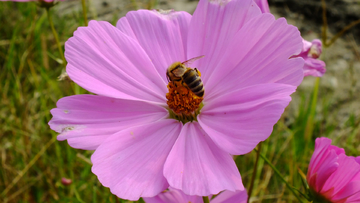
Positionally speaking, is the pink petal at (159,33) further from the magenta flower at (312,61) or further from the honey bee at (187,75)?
the magenta flower at (312,61)

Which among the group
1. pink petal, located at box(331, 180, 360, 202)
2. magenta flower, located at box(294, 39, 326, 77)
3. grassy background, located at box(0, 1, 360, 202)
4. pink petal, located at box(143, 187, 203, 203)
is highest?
magenta flower, located at box(294, 39, 326, 77)

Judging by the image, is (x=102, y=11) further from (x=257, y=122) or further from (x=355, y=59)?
(x=257, y=122)

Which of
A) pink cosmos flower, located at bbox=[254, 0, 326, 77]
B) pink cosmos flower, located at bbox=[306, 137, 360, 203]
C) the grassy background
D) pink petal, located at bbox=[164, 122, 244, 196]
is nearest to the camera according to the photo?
pink petal, located at bbox=[164, 122, 244, 196]

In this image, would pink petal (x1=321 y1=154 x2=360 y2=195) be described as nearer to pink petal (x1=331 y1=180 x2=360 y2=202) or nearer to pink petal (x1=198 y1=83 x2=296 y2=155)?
pink petal (x1=331 y1=180 x2=360 y2=202)

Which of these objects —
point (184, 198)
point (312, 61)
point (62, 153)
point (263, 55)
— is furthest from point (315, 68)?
point (62, 153)

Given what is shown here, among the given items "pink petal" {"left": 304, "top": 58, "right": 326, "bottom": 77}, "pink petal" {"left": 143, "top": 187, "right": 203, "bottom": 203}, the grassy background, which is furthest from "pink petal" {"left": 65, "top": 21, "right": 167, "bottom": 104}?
the grassy background

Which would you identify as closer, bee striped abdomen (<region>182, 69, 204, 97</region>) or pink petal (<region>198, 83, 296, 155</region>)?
pink petal (<region>198, 83, 296, 155</region>)

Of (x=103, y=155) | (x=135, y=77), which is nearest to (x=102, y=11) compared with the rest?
(x=135, y=77)

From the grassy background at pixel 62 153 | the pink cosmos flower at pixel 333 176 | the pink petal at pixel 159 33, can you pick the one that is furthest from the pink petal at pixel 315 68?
the grassy background at pixel 62 153
